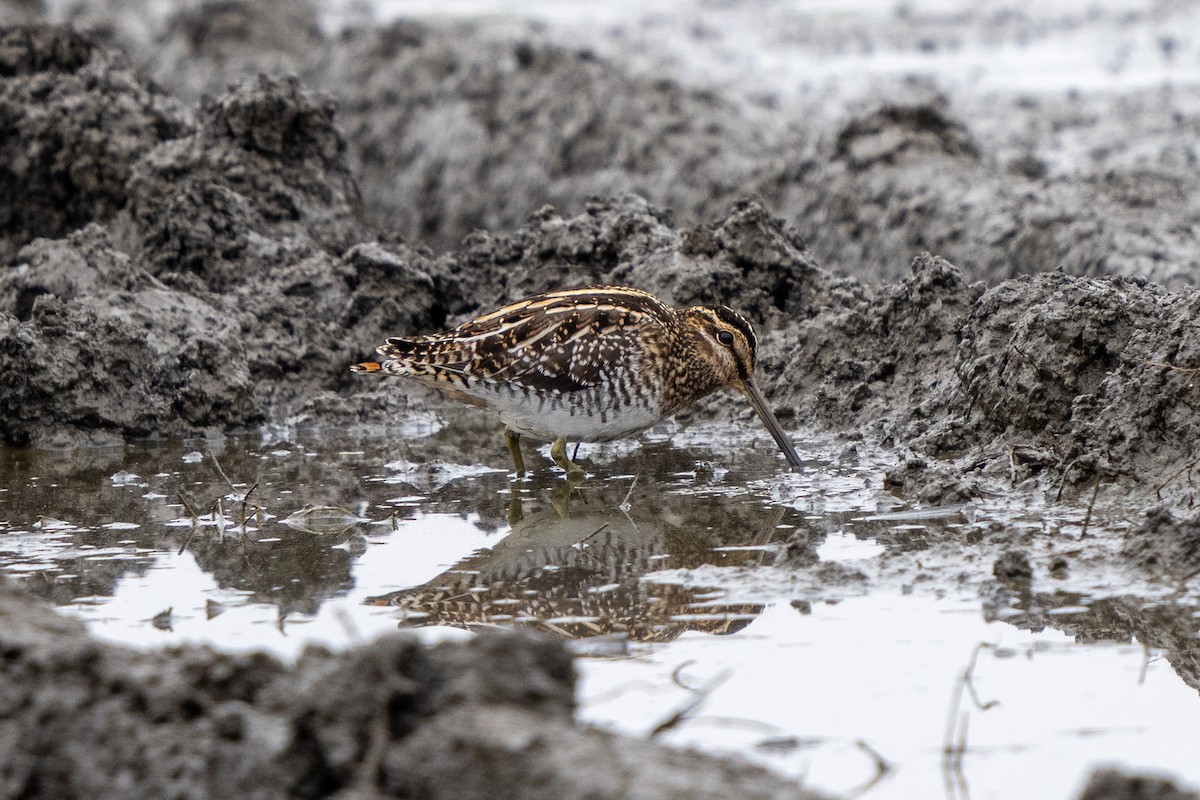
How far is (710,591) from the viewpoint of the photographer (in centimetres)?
492

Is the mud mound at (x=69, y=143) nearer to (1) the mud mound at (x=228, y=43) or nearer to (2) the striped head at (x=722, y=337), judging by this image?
(2) the striped head at (x=722, y=337)

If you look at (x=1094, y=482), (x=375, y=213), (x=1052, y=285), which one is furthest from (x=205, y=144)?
(x=1094, y=482)

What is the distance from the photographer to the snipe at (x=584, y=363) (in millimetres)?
6812

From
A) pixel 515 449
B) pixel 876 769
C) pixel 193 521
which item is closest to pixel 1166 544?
pixel 876 769

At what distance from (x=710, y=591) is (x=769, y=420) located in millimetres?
2323

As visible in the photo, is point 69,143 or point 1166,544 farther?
point 69,143

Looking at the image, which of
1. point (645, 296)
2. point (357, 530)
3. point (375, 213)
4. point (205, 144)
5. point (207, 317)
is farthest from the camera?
point (375, 213)

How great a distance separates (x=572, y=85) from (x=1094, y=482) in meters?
8.96

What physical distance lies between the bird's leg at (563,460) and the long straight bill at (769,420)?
0.92 m

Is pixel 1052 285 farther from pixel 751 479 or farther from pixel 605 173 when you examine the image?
pixel 605 173

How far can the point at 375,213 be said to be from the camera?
14180 mm

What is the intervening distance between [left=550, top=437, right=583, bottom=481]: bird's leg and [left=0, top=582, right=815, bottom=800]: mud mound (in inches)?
147

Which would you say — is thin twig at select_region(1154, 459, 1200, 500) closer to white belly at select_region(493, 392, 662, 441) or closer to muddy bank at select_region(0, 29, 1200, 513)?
muddy bank at select_region(0, 29, 1200, 513)

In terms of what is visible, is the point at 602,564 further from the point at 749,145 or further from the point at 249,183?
the point at 749,145
